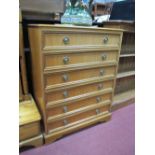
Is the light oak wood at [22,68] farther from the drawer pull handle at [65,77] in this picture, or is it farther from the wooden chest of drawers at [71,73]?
the drawer pull handle at [65,77]

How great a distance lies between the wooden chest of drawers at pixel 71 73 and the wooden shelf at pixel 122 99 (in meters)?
0.36

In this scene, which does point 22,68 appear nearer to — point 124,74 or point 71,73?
point 71,73

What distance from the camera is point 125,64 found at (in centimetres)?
229

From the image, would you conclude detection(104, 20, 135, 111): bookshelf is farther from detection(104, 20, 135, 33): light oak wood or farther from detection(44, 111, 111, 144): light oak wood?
detection(44, 111, 111, 144): light oak wood

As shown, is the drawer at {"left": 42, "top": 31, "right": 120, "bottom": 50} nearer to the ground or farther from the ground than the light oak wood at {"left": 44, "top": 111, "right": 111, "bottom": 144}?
farther from the ground

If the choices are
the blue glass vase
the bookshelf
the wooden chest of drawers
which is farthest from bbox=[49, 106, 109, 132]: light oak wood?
the blue glass vase

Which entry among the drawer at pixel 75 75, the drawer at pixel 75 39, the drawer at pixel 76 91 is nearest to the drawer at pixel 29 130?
the drawer at pixel 76 91

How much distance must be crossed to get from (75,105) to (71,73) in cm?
33

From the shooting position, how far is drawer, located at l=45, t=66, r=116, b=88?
1.37 m
